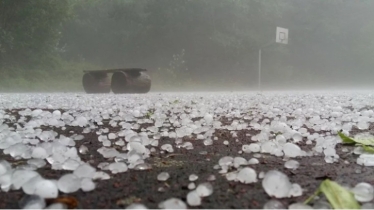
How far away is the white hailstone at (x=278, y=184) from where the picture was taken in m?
0.62

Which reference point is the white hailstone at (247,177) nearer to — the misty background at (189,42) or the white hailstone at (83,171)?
the white hailstone at (83,171)

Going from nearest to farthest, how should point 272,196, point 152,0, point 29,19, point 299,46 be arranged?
1. point 272,196
2. point 29,19
3. point 152,0
4. point 299,46

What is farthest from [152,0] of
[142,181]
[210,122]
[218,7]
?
[142,181]

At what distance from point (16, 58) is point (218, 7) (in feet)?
31.3

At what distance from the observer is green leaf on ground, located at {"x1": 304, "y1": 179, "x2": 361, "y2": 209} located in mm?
564

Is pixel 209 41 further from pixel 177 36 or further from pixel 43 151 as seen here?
pixel 43 151

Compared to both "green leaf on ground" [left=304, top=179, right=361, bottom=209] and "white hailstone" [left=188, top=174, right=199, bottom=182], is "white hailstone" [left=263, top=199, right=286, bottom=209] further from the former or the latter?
"white hailstone" [left=188, top=174, right=199, bottom=182]

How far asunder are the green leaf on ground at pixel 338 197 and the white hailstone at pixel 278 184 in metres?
0.04

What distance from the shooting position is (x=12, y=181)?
2.31 feet

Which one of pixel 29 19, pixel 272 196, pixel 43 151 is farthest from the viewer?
pixel 29 19

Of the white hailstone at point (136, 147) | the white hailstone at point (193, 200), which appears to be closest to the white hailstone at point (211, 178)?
the white hailstone at point (193, 200)

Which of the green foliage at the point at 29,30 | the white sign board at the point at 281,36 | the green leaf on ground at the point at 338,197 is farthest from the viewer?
the white sign board at the point at 281,36

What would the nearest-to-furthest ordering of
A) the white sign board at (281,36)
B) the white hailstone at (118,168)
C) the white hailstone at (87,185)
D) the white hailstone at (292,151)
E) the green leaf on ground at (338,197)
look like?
the green leaf on ground at (338,197)
the white hailstone at (87,185)
the white hailstone at (118,168)
the white hailstone at (292,151)
the white sign board at (281,36)

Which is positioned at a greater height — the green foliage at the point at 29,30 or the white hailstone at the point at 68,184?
the green foliage at the point at 29,30
